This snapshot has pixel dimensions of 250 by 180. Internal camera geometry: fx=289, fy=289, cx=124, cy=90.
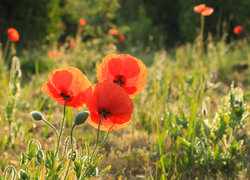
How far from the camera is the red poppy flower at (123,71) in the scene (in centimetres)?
102

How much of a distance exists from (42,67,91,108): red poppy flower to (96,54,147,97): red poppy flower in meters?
0.09

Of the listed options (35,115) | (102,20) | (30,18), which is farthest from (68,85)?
(102,20)

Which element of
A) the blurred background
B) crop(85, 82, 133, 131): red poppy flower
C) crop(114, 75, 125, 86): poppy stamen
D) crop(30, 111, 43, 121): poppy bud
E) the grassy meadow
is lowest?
the grassy meadow

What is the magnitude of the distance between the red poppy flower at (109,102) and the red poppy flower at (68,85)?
6 cm

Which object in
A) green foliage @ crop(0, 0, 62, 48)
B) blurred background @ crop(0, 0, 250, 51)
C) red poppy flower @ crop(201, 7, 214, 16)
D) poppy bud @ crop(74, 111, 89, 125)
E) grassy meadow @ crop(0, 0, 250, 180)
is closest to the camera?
poppy bud @ crop(74, 111, 89, 125)

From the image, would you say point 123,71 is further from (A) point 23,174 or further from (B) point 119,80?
(A) point 23,174

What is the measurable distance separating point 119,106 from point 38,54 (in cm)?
625

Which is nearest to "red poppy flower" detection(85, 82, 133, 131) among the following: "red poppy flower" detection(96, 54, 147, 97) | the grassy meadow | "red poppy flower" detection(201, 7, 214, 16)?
the grassy meadow

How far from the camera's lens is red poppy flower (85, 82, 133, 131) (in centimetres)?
90

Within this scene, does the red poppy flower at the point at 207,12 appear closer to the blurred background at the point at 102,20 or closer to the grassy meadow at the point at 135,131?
the grassy meadow at the point at 135,131

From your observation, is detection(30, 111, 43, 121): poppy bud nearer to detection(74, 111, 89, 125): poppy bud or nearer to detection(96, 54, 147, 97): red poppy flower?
detection(74, 111, 89, 125): poppy bud

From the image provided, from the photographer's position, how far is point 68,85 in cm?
98

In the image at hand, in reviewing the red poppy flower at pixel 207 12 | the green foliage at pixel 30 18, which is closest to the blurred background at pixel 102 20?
the green foliage at pixel 30 18

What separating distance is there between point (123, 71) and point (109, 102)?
16 centimetres
